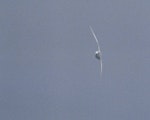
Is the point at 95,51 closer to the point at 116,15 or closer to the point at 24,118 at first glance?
the point at 116,15

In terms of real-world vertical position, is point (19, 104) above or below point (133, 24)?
below

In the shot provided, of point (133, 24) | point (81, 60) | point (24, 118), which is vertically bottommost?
point (24, 118)

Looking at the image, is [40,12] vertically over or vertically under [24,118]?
over

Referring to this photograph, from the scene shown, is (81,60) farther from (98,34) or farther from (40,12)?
(40,12)

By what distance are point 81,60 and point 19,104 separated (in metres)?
0.53

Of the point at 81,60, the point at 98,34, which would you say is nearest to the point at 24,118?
the point at 81,60

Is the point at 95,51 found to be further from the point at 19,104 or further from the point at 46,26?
the point at 19,104

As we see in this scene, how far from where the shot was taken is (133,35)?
3.13 meters

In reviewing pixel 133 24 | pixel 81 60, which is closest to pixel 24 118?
pixel 81 60

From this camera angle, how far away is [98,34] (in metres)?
3.14

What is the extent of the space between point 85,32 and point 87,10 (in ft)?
0.49

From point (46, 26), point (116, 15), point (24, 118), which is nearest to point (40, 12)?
point (46, 26)

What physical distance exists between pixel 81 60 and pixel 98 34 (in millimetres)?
210

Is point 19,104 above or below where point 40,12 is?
below
